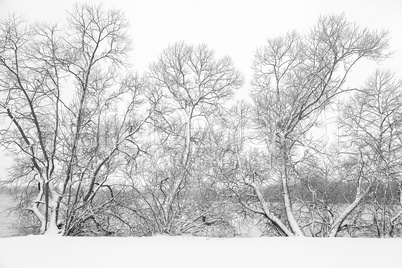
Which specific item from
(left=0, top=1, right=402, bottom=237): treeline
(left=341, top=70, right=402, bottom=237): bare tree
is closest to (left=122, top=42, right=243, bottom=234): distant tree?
(left=0, top=1, right=402, bottom=237): treeline

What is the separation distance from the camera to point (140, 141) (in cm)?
1055

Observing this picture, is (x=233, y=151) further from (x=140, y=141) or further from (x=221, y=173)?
(x=140, y=141)

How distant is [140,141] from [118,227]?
360cm
